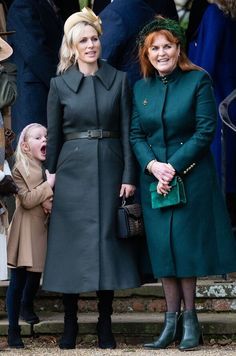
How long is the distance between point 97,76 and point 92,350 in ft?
5.24

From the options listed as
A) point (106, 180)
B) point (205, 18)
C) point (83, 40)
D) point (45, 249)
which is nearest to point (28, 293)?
point (45, 249)

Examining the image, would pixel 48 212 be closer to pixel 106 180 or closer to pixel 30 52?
pixel 106 180

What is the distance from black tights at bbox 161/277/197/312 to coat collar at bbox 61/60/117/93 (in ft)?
3.92

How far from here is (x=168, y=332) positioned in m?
8.06

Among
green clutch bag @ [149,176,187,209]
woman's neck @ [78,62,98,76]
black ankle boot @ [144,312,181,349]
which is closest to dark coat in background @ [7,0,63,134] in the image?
woman's neck @ [78,62,98,76]

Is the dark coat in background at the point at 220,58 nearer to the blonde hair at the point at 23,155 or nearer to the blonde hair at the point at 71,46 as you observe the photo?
the blonde hair at the point at 71,46

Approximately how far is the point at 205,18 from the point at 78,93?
169cm

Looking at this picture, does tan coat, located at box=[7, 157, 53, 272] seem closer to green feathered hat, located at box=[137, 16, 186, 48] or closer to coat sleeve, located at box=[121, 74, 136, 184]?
coat sleeve, located at box=[121, 74, 136, 184]

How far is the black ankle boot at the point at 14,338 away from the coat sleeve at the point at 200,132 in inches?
54.2

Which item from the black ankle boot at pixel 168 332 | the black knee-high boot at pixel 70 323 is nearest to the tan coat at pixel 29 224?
the black knee-high boot at pixel 70 323

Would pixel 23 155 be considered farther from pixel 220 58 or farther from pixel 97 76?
pixel 220 58

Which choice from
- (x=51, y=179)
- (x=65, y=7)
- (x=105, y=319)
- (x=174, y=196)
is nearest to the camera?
(x=174, y=196)

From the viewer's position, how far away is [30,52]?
9555mm

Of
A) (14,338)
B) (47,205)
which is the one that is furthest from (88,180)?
(14,338)
